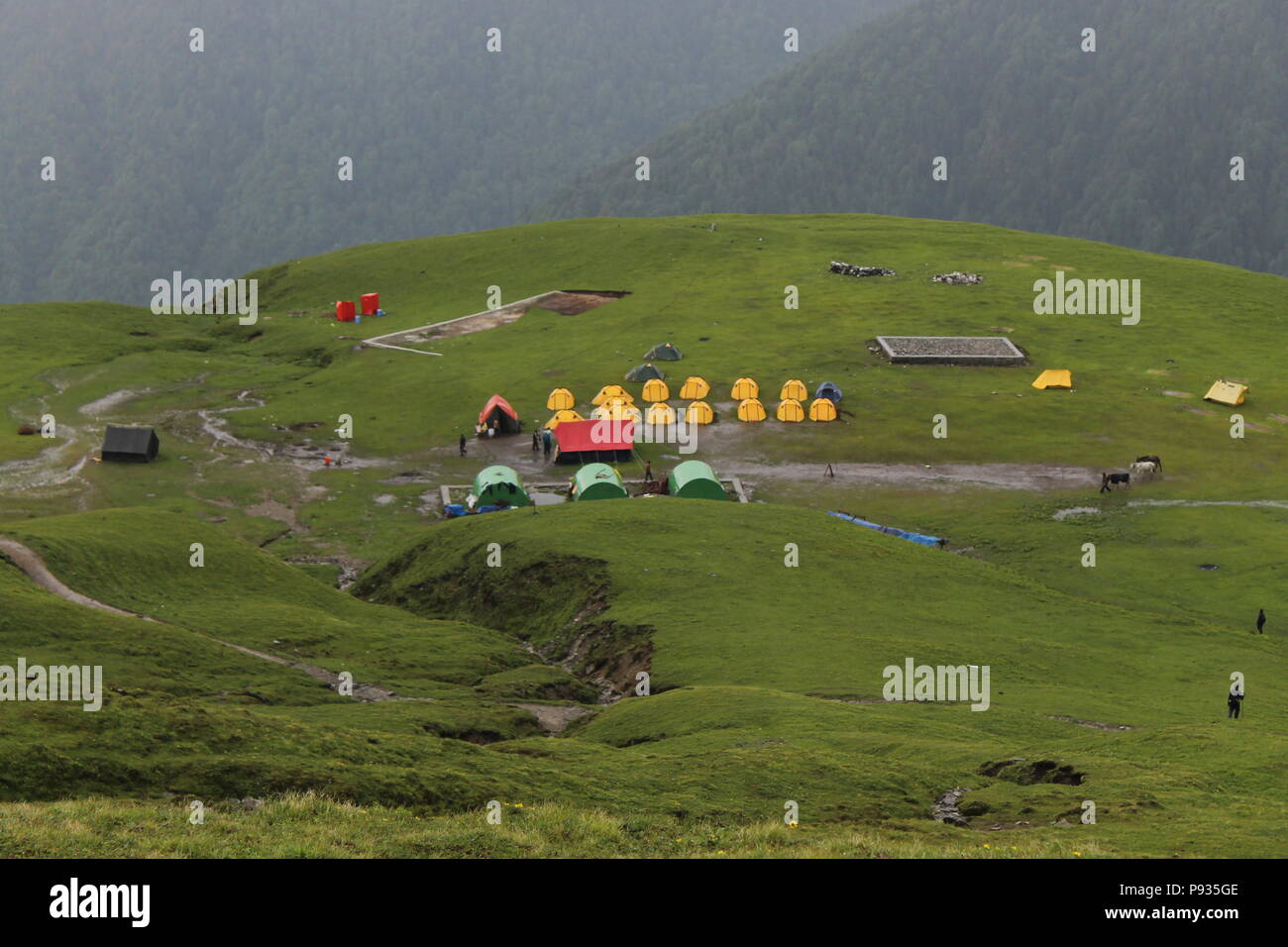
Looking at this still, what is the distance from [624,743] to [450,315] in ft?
368

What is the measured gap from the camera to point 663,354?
126938mm

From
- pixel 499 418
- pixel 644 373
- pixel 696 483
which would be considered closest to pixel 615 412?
pixel 499 418

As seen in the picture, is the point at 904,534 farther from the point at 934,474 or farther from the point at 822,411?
the point at 822,411

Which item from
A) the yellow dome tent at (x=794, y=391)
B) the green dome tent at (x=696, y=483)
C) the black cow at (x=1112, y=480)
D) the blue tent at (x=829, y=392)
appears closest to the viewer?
the green dome tent at (x=696, y=483)

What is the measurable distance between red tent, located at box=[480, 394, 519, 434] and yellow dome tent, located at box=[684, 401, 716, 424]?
1348 cm

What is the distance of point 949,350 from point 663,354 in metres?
26.1

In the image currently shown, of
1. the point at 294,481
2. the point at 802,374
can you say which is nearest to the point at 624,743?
the point at 294,481

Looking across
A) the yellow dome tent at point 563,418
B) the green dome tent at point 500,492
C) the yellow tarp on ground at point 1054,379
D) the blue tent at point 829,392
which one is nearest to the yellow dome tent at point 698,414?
the yellow dome tent at point 563,418

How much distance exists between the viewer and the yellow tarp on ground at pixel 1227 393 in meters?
115

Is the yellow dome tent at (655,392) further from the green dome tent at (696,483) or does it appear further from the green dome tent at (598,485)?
the green dome tent at (598,485)

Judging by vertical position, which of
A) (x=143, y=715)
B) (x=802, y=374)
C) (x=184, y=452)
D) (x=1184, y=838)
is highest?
(x=802, y=374)

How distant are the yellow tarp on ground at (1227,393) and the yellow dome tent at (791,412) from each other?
113 ft
